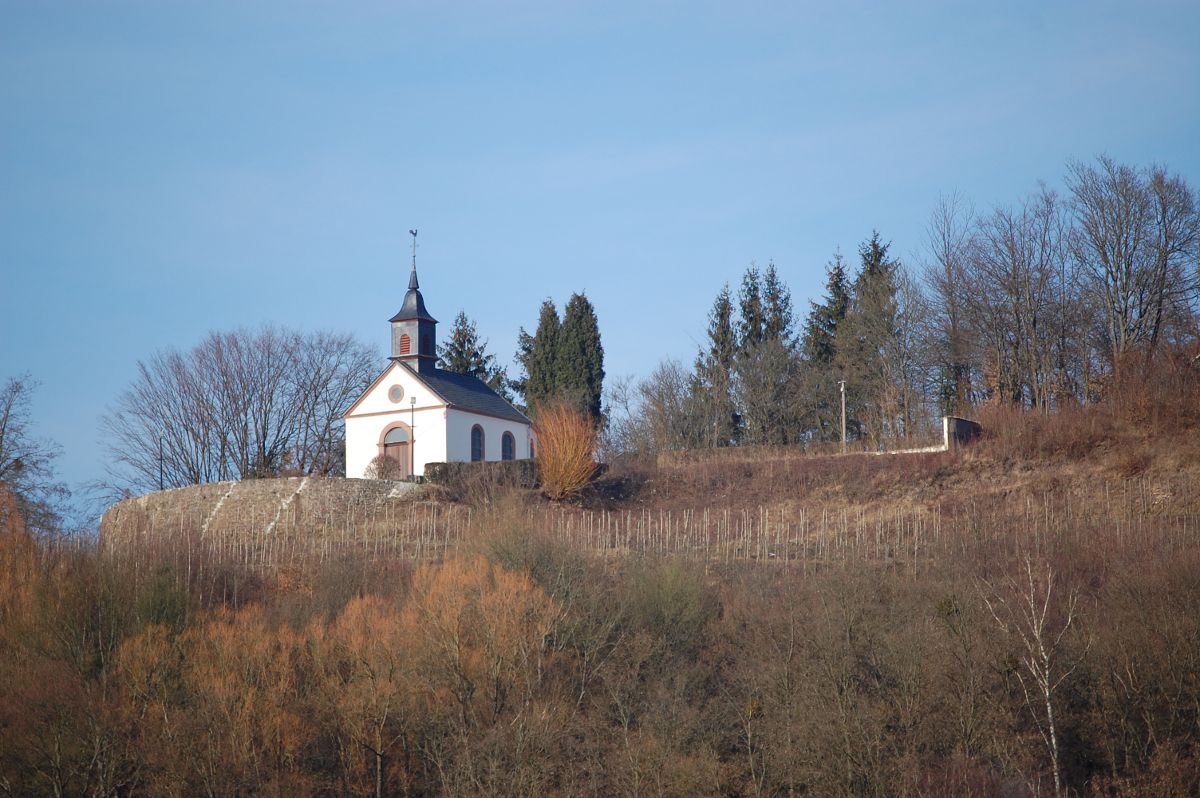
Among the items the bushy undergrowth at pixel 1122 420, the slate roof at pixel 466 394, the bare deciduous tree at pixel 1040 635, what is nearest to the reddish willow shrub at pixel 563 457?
the slate roof at pixel 466 394

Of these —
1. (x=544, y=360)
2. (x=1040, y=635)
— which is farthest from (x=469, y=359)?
(x=1040, y=635)

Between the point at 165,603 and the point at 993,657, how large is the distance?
17.8 meters

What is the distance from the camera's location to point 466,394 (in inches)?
1827

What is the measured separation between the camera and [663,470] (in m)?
41.6

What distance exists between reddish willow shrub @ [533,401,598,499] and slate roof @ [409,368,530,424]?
5.49m

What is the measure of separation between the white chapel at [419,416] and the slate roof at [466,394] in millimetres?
45

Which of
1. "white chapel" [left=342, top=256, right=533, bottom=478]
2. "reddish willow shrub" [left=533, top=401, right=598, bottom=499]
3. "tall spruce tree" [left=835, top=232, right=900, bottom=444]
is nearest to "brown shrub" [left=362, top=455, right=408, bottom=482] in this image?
"white chapel" [left=342, top=256, right=533, bottom=478]

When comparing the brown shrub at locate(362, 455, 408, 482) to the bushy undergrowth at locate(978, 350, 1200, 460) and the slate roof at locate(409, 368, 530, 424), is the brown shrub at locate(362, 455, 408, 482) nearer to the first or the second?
the slate roof at locate(409, 368, 530, 424)

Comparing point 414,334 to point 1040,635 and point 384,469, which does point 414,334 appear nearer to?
point 384,469

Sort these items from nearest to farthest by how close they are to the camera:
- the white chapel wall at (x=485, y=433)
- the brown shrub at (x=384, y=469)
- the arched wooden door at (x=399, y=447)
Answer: the brown shrub at (x=384, y=469), the white chapel wall at (x=485, y=433), the arched wooden door at (x=399, y=447)

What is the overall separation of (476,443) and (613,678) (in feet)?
70.1

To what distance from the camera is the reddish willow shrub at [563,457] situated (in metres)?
39.1

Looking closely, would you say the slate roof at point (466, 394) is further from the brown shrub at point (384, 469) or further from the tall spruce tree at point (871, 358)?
the tall spruce tree at point (871, 358)

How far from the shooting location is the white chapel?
43.8 metres
